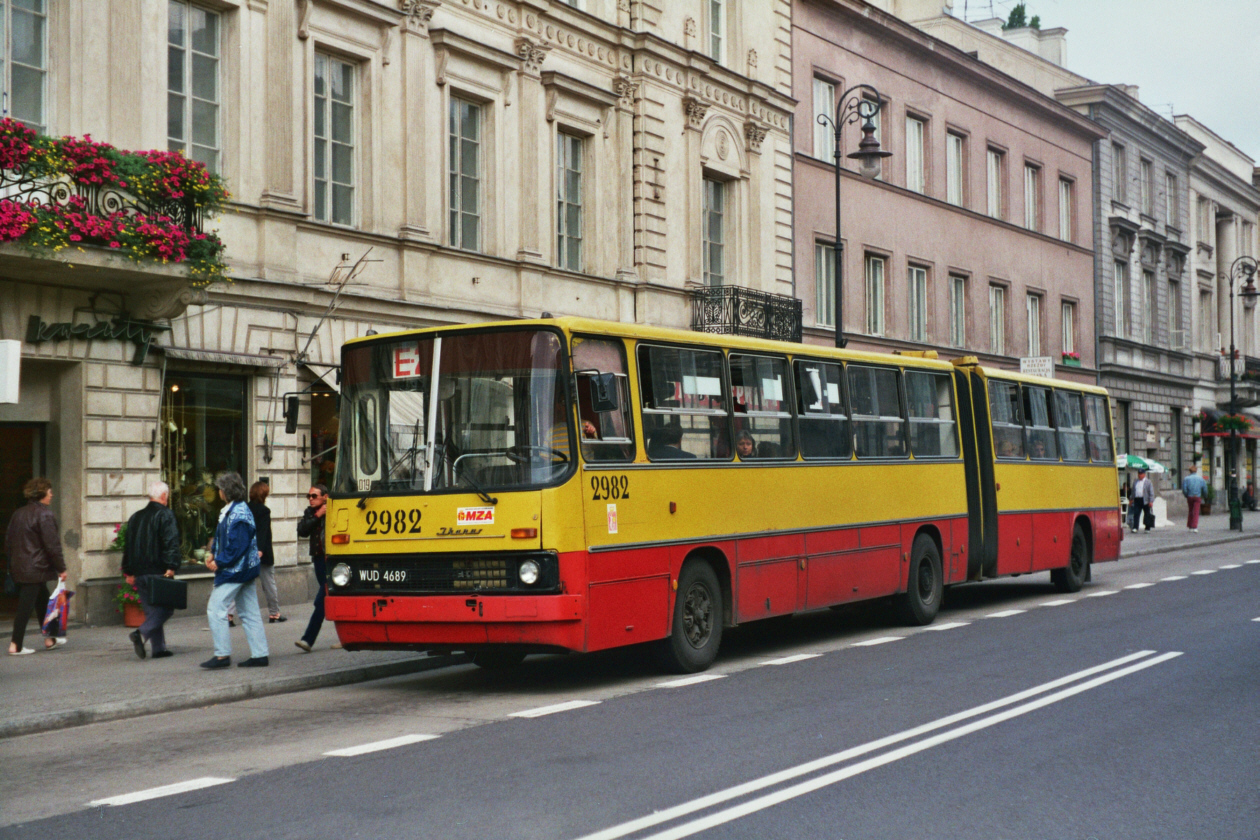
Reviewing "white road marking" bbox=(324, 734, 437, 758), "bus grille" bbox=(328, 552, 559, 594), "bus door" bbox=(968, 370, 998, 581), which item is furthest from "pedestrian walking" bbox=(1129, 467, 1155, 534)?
"white road marking" bbox=(324, 734, 437, 758)

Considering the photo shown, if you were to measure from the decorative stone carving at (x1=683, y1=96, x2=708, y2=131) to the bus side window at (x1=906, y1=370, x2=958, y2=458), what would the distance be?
1129cm

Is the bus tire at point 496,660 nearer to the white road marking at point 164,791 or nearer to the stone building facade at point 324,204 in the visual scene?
the white road marking at point 164,791

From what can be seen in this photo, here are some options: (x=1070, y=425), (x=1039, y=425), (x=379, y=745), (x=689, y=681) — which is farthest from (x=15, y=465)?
(x=1070, y=425)

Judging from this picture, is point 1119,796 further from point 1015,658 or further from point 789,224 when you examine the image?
point 789,224

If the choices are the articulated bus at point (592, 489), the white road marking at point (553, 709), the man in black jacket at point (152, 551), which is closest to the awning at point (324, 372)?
the man in black jacket at point (152, 551)

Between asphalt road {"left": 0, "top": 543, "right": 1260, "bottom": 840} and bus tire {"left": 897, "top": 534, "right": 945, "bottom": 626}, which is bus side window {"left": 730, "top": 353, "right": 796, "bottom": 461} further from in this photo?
bus tire {"left": 897, "top": 534, "right": 945, "bottom": 626}

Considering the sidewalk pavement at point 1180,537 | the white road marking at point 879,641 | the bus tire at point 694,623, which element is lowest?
the sidewalk pavement at point 1180,537

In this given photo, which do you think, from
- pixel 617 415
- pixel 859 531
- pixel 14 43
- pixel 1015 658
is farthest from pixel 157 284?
pixel 1015 658

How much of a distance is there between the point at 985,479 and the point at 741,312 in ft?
33.8

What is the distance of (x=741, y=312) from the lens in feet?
91.5

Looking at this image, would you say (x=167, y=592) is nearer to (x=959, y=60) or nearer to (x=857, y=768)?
(x=857, y=768)

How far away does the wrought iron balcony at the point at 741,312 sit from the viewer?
2748cm

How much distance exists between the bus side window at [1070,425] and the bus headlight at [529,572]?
11.9m

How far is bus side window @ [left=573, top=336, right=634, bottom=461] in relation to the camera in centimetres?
1106
